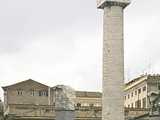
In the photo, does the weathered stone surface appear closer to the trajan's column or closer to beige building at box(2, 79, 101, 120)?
the trajan's column

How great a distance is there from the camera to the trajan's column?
22.8 m

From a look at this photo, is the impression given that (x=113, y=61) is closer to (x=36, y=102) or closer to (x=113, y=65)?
(x=113, y=65)

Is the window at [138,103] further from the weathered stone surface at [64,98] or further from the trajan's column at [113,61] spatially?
the weathered stone surface at [64,98]

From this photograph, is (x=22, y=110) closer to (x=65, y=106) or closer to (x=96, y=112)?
(x=96, y=112)

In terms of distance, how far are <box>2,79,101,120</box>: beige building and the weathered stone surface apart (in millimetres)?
28051

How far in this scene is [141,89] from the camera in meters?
56.6

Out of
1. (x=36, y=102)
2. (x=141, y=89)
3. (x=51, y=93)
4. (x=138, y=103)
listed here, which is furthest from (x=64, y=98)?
(x=138, y=103)

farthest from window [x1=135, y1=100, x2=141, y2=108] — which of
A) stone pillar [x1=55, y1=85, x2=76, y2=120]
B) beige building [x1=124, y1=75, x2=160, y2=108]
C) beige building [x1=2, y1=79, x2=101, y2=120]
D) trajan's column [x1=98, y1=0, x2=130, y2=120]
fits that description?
stone pillar [x1=55, y1=85, x2=76, y2=120]

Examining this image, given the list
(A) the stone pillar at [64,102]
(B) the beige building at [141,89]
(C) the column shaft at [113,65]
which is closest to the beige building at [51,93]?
(B) the beige building at [141,89]

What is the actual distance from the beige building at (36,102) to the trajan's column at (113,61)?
1262cm

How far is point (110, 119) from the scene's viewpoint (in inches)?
907

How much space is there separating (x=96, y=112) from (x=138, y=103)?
1908 centimetres

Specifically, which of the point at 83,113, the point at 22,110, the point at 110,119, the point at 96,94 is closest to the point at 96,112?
the point at 83,113

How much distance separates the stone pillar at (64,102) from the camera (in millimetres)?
7156
